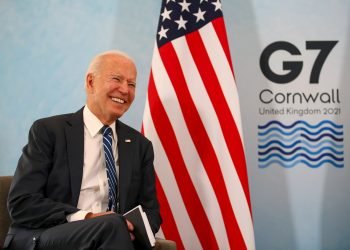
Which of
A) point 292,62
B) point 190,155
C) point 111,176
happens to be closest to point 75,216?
point 111,176

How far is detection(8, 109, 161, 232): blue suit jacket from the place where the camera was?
209 cm

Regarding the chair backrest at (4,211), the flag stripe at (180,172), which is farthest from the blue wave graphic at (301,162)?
the chair backrest at (4,211)

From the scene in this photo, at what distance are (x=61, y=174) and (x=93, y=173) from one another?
19 centimetres

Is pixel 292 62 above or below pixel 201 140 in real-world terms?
above

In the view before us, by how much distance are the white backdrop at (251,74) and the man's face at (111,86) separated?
944 millimetres

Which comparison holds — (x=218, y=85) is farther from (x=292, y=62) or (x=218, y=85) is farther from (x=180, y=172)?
(x=292, y=62)

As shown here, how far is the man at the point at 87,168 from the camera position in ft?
6.88

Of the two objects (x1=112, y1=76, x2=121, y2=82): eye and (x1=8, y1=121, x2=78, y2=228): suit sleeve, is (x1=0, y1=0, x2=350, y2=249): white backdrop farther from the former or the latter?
(x1=8, y1=121, x2=78, y2=228): suit sleeve

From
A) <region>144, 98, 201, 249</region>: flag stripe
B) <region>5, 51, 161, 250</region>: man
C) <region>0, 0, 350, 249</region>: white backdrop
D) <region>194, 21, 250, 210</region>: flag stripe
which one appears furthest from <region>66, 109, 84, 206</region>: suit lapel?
<region>0, 0, 350, 249</region>: white backdrop

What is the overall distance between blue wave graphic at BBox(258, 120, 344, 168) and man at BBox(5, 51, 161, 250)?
1.14m

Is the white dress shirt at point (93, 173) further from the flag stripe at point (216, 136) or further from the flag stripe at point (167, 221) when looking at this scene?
the flag stripe at point (216, 136)

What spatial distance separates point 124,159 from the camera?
96.0 inches

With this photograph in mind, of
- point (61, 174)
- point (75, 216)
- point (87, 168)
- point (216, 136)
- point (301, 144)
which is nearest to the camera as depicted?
point (75, 216)

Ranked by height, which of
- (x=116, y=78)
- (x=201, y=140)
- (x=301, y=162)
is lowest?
(x=301, y=162)
